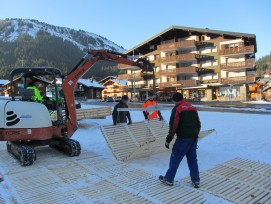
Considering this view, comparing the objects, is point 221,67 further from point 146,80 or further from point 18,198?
point 18,198

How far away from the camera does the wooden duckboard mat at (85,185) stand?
525 cm

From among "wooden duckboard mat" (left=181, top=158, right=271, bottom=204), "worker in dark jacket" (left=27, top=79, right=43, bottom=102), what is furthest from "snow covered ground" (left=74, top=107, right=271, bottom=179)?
"worker in dark jacket" (left=27, top=79, right=43, bottom=102)

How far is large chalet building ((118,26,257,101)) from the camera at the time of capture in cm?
4947

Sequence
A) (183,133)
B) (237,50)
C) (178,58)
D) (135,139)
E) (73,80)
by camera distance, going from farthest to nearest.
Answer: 1. (178,58)
2. (237,50)
3. (73,80)
4. (135,139)
5. (183,133)

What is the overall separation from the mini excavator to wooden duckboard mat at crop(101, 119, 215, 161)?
52.9 inches

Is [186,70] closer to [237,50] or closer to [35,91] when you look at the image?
[237,50]

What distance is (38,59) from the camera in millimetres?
131875

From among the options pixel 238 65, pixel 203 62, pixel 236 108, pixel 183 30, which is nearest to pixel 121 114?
pixel 236 108

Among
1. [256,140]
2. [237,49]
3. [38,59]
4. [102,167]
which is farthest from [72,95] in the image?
[38,59]

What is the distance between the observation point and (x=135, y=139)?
812cm

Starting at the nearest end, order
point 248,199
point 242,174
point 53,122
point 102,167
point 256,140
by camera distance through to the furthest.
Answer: point 248,199 → point 242,174 → point 102,167 → point 53,122 → point 256,140

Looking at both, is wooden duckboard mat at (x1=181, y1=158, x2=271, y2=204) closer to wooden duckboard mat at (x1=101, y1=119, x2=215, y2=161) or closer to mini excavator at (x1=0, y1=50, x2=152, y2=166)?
wooden duckboard mat at (x1=101, y1=119, x2=215, y2=161)

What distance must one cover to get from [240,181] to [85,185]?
10.4 feet

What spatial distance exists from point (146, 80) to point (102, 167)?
2152 inches
